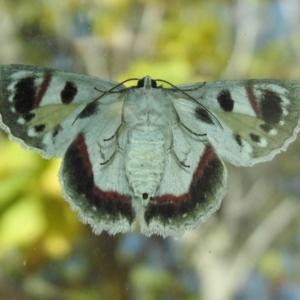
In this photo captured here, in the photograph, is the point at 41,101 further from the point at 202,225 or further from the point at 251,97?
the point at 202,225

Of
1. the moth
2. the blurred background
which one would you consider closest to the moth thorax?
the moth

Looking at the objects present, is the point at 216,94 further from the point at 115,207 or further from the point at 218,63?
the point at 218,63

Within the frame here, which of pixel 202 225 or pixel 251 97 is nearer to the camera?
pixel 251 97

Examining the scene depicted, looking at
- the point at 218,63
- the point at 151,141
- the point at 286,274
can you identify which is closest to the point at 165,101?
the point at 151,141

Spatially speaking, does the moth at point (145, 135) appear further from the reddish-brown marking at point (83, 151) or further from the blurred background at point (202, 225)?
the blurred background at point (202, 225)

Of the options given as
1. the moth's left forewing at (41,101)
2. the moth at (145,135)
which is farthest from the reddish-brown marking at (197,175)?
the moth's left forewing at (41,101)

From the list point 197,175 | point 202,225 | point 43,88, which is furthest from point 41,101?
point 202,225

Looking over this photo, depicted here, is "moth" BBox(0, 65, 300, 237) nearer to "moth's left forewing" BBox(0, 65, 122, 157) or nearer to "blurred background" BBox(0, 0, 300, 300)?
"moth's left forewing" BBox(0, 65, 122, 157)
